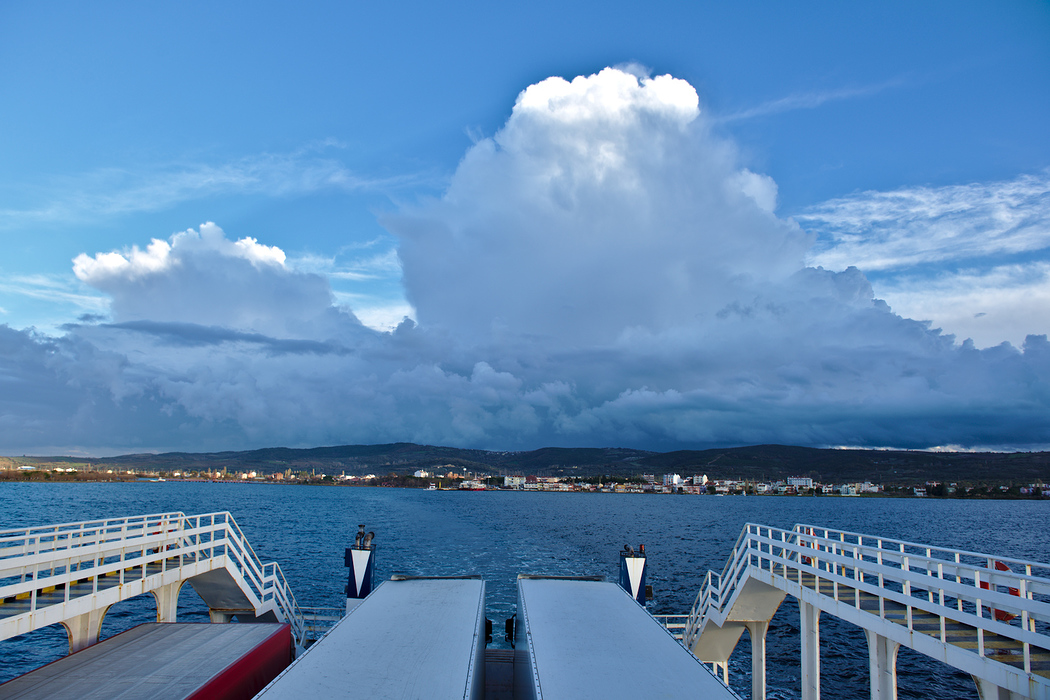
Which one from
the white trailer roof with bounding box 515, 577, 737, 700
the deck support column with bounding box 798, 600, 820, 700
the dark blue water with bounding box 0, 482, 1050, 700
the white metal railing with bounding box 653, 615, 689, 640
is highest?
the white trailer roof with bounding box 515, 577, 737, 700

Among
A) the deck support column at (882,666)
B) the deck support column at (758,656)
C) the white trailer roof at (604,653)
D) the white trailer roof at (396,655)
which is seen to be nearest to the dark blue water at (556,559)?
the deck support column at (758,656)

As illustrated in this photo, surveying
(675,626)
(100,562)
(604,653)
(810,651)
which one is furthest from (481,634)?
(675,626)

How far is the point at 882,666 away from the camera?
13.9 m

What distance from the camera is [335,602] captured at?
41.5 meters

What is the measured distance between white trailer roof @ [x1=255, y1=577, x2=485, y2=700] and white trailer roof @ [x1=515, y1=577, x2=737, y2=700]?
4.81 feet

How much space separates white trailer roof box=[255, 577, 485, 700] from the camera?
33.4ft

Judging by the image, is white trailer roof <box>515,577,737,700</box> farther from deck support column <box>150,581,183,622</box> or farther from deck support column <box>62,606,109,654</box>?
deck support column <box>150,581,183,622</box>

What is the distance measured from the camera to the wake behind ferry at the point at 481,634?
34.6 ft

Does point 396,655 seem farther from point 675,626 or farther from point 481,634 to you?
point 675,626

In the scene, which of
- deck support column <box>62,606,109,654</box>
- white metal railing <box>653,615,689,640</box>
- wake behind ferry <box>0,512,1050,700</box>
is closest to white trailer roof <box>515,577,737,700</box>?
wake behind ferry <box>0,512,1050,700</box>

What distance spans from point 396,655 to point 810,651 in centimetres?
1252

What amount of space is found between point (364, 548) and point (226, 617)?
19.0ft

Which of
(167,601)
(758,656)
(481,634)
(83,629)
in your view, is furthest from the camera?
(758,656)

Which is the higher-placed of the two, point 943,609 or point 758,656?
point 943,609
